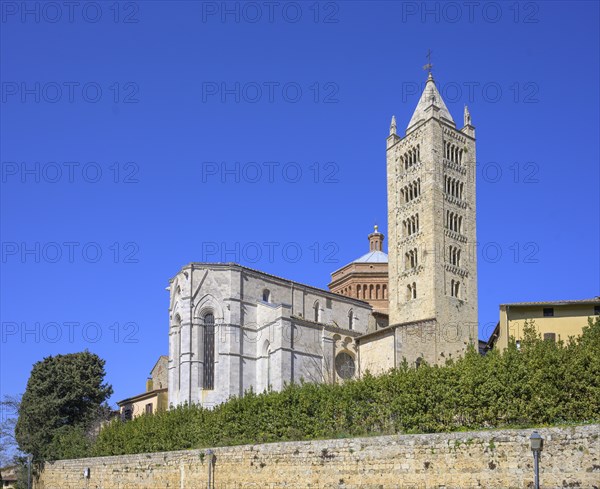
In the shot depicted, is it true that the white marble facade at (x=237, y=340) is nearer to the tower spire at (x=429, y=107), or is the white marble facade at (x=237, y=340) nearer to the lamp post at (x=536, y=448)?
the tower spire at (x=429, y=107)

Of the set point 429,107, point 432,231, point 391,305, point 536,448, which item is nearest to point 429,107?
point 429,107

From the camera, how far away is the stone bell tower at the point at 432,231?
2235 inches

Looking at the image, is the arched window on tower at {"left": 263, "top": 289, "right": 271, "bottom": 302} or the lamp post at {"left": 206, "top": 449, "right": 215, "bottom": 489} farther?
the arched window on tower at {"left": 263, "top": 289, "right": 271, "bottom": 302}

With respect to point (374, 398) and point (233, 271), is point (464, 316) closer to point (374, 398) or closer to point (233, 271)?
point (233, 271)

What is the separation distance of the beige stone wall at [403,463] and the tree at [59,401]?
21511 millimetres

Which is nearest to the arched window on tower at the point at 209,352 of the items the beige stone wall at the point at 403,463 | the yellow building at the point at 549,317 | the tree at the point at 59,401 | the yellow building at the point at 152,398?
the yellow building at the point at 152,398

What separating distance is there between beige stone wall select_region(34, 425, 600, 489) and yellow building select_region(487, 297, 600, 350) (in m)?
16.5

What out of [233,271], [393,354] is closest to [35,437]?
[233,271]

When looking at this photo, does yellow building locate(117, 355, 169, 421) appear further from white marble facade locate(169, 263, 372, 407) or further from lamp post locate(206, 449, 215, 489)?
lamp post locate(206, 449, 215, 489)

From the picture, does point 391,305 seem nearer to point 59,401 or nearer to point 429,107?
point 429,107

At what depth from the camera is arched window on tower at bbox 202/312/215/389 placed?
57656 millimetres

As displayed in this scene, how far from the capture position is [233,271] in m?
59.7

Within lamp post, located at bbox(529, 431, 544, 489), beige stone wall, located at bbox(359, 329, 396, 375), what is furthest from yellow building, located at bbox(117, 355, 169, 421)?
lamp post, located at bbox(529, 431, 544, 489)

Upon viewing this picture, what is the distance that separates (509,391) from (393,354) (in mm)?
28331
